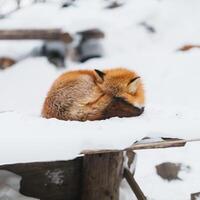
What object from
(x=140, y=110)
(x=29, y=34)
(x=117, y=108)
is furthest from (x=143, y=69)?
(x=117, y=108)

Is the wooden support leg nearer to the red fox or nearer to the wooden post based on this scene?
the wooden post

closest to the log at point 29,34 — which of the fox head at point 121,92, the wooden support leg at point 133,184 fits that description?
the wooden support leg at point 133,184

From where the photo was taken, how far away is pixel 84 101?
2611 millimetres

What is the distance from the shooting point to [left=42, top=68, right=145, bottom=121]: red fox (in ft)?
8.48

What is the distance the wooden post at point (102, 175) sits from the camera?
2.96 m

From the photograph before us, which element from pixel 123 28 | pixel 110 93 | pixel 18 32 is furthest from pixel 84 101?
pixel 123 28

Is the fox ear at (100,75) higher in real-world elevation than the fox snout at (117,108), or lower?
higher

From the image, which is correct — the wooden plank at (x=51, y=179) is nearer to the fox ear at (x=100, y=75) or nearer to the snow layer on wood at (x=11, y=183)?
the snow layer on wood at (x=11, y=183)

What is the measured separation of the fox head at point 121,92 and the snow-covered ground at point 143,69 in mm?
77

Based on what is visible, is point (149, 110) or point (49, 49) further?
point (49, 49)

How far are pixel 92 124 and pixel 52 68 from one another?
4.19 meters

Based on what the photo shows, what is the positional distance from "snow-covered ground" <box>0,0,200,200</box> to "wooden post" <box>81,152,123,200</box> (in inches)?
14.4

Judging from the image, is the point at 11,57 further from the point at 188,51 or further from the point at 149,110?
the point at 149,110

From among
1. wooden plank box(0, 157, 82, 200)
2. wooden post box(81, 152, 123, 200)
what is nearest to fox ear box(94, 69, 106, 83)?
wooden post box(81, 152, 123, 200)
